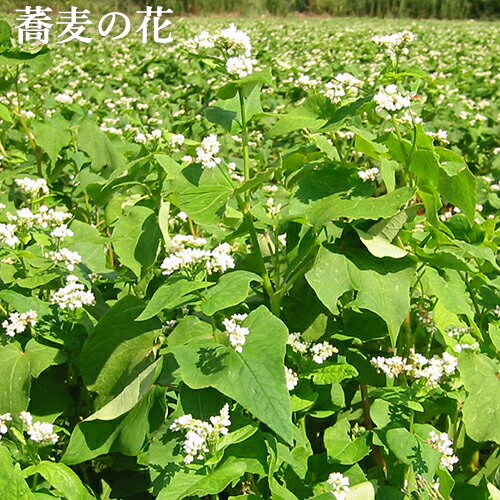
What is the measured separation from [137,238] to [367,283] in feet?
2.13

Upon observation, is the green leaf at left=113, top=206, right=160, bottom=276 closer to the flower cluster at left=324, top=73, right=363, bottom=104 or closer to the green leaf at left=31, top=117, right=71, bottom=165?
the flower cluster at left=324, top=73, right=363, bottom=104

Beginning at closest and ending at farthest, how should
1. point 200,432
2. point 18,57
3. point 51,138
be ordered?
point 200,432 < point 18,57 < point 51,138

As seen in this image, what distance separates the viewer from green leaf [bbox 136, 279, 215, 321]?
1436mm

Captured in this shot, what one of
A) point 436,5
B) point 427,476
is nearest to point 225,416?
point 427,476

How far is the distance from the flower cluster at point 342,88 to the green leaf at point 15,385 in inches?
38.0

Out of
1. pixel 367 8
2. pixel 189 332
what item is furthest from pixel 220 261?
pixel 367 8

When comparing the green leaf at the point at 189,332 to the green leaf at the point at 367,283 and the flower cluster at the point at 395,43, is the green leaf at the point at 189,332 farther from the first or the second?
the flower cluster at the point at 395,43

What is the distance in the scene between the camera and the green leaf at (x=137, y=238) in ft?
6.21

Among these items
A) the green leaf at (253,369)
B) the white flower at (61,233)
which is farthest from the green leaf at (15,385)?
the green leaf at (253,369)

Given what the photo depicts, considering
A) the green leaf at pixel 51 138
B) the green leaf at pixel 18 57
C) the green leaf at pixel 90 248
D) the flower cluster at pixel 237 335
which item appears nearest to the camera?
the flower cluster at pixel 237 335

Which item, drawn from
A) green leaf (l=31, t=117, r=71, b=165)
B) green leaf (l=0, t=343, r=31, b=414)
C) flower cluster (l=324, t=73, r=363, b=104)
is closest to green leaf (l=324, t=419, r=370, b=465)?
green leaf (l=0, t=343, r=31, b=414)

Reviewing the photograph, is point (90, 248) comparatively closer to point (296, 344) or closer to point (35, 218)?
point (35, 218)

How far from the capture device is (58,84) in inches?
310

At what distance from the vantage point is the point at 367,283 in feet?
5.28
